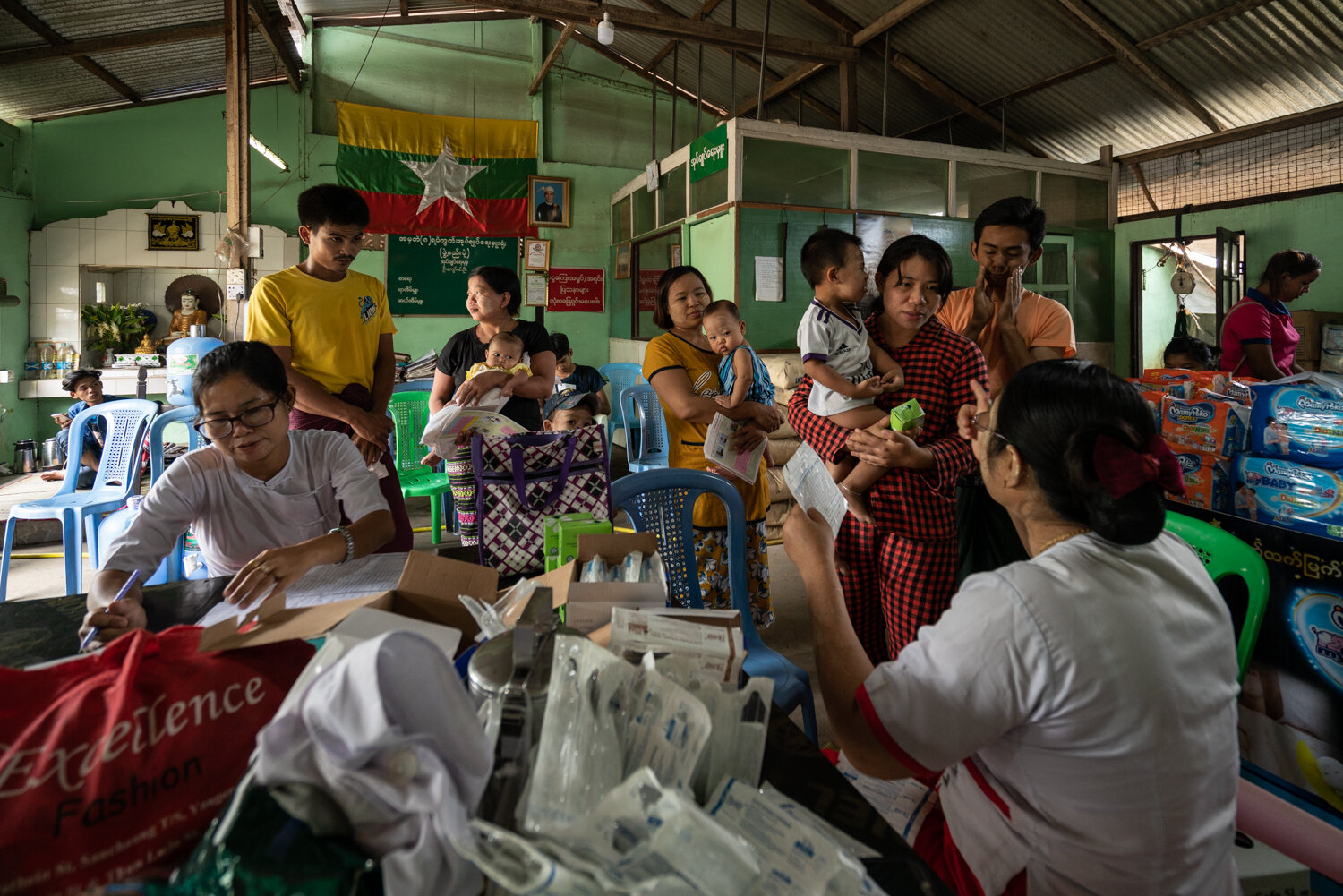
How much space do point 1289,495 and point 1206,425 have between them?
0.32 metres

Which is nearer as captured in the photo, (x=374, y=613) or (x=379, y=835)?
(x=379, y=835)

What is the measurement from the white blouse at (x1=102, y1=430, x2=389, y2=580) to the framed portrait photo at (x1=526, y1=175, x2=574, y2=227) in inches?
271

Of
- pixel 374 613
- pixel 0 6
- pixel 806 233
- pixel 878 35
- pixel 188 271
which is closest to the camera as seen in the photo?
pixel 374 613

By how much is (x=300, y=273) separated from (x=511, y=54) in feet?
23.8

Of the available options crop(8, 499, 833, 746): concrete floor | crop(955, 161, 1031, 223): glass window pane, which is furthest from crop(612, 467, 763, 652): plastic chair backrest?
crop(955, 161, 1031, 223): glass window pane

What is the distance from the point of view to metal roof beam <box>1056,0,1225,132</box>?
5844mm

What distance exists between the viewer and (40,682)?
2.19 feet

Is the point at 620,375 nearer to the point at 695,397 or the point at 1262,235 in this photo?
the point at 695,397

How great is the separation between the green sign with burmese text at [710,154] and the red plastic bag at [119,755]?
5.56m

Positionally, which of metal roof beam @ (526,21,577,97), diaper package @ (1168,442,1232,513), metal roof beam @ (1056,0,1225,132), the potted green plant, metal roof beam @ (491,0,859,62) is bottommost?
diaper package @ (1168,442,1232,513)

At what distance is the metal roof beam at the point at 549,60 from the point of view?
765cm

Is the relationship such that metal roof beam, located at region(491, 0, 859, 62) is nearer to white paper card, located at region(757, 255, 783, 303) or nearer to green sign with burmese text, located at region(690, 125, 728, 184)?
green sign with burmese text, located at region(690, 125, 728, 184)

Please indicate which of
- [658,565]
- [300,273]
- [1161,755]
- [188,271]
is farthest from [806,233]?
[188,271]

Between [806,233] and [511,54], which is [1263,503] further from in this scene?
[511,54]
